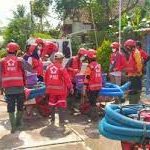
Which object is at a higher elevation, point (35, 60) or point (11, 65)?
point (11, 65)

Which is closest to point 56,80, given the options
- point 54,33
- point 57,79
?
point 57,79

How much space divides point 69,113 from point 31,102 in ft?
3.55

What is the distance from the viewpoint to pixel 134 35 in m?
18.7

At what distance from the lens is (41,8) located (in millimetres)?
33438

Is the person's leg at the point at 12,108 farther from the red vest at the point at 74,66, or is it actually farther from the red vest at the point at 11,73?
the red vest at the point at 74,66

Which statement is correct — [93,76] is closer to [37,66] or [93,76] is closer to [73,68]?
[73,68]

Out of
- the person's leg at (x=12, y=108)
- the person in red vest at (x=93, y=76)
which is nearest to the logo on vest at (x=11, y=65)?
the person's leg at (x=12, y=108)

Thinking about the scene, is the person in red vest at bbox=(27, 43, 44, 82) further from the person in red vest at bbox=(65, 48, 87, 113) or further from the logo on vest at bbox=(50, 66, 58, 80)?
the logo on vest at bbox=(50, 66, 58, 80)

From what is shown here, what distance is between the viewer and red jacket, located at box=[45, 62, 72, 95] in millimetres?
9914

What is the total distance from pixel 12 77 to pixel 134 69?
2.97m

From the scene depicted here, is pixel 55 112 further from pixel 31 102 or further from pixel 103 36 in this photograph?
pixel 103 36

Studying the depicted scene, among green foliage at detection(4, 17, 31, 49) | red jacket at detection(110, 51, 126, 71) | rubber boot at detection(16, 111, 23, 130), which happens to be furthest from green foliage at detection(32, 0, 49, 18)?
rubber boot at detection(16, 111, 23, 130)

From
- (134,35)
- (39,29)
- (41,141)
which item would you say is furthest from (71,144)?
(39,29)

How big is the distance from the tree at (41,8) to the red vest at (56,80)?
2095 centimetres
